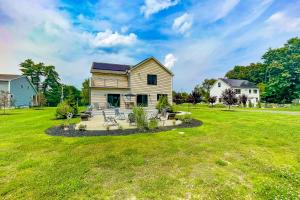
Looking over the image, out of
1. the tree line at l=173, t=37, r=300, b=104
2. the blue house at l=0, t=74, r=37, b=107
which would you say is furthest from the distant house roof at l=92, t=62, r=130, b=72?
A: the blue house at l=0, t=74, r=37, b=107

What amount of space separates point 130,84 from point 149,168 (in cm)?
1606

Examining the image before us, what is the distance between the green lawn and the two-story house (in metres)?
12.1

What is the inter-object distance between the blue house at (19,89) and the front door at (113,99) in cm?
1824

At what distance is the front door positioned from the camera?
1883 centimetres

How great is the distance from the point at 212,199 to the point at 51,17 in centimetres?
1414

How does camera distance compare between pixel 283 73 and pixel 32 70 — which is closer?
pixel 283 73

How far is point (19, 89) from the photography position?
98.8 ft

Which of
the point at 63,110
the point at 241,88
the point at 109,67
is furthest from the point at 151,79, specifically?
the point at 241,88

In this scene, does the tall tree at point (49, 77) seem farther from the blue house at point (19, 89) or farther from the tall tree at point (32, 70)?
the blue house at point (19, 89)

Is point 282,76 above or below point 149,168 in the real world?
above

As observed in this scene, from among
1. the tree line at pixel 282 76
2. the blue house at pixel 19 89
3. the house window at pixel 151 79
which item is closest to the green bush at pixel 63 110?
the house window at pixel 151 79

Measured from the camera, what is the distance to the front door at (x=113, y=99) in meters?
18.8

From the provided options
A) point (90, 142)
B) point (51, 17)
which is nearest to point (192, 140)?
point (90, 142)

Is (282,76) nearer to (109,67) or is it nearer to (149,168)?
(109,67)
